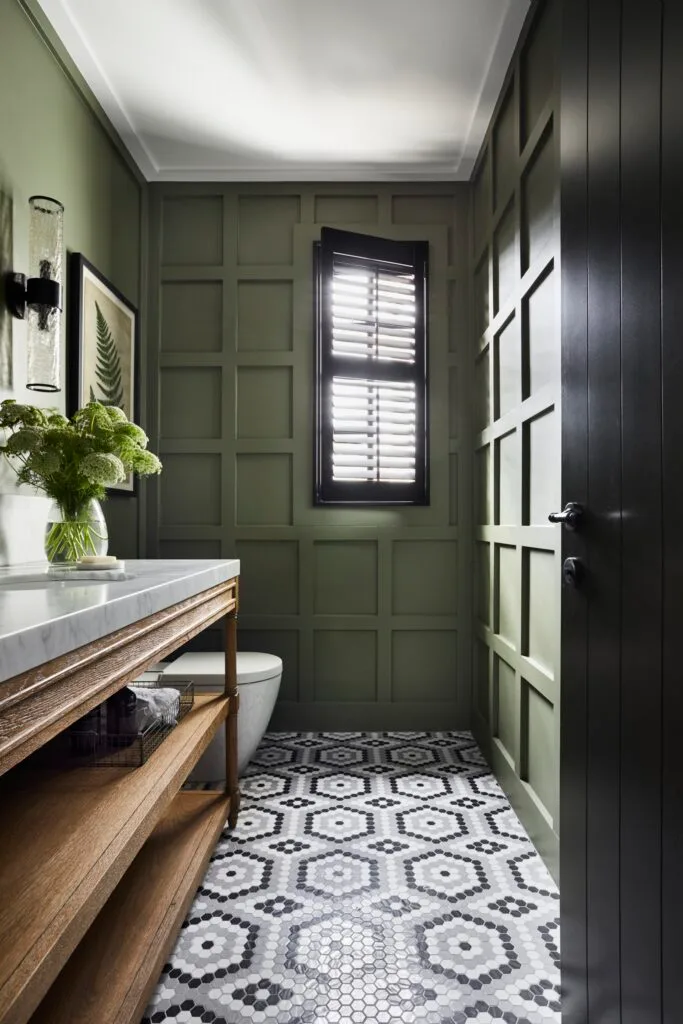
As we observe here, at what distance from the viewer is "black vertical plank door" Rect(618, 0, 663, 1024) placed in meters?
0.89

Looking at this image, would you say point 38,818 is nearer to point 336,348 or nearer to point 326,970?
point 326,970

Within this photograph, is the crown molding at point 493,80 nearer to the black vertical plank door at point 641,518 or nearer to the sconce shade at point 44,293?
the black vertical plank door at point 641,518

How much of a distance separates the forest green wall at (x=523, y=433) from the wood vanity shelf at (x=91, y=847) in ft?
3.07

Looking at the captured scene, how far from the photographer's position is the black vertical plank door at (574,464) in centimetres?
116

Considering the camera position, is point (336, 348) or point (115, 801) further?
point (336, 348)

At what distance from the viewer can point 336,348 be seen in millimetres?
2881

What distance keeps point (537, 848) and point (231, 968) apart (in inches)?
37.8

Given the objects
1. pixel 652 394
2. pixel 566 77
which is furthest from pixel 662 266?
pixel 566 77

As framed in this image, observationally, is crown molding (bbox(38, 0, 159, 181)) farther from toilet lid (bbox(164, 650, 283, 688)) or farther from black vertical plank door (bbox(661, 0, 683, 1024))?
toilet lid (bbox(164, 650, 283, 688))

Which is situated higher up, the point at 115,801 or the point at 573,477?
the point at 573,477

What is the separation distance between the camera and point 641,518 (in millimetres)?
943

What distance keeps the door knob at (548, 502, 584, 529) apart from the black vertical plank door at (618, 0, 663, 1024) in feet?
0.54

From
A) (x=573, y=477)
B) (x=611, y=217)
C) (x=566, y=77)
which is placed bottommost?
(x=573, y=477)

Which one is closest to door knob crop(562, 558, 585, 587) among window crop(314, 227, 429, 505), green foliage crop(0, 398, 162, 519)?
green foliage crop(0, 398, 162, 519)
